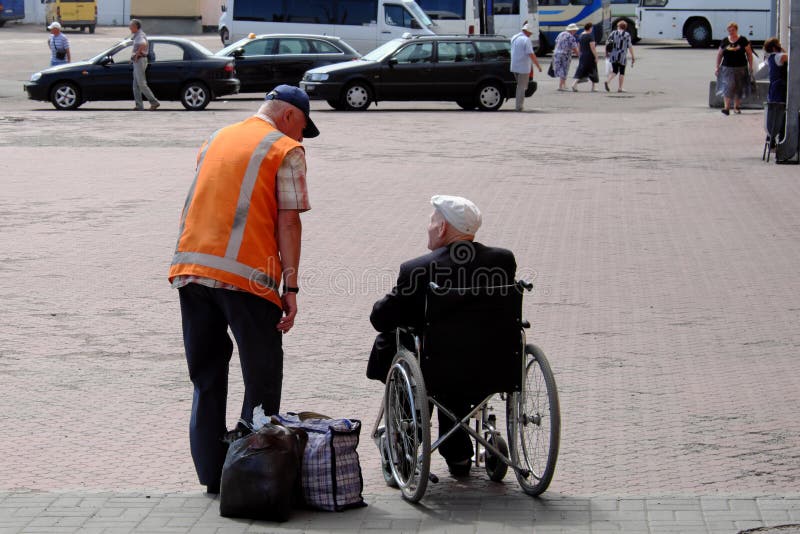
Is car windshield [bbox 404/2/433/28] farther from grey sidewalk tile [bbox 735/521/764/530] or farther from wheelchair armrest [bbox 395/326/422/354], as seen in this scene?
grey sidewalk tile [bbox 735/521/764/530]

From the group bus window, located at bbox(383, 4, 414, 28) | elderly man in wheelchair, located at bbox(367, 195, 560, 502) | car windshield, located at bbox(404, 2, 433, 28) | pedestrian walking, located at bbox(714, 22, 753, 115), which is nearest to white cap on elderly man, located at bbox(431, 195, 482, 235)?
elderly man in wheelchair, located at bbox(367, 195, 560, 502)

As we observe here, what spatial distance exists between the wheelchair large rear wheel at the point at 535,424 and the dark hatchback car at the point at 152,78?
21.5 metres

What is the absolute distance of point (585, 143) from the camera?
20531 mm

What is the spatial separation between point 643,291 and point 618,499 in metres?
4.82

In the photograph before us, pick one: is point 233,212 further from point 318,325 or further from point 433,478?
point 318,325

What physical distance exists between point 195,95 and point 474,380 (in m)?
21.8

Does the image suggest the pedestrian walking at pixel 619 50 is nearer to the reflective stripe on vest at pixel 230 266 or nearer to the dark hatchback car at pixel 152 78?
the dark hatchback car at pixel 152 78

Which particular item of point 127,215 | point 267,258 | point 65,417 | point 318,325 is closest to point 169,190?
point 127,215

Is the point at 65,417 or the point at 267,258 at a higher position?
the point at 267,258

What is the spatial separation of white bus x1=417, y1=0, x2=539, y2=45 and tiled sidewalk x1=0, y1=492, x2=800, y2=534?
33100 millimetres

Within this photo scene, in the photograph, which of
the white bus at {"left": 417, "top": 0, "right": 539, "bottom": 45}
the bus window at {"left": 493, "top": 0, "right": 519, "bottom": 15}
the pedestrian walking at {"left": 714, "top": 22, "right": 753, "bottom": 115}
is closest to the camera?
the pedestrian walking at {"left": 714, "top": 22, "right": 753, "bottom": 115}

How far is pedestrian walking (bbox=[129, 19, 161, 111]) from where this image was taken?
2530 centimetres

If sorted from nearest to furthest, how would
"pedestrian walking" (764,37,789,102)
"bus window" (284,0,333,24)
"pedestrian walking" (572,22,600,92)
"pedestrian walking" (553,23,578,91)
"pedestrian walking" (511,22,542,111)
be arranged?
"pedestrian walking" (764,37,789,102), "pedestrian walking" (511,22,542,111), "pedestrian walking" (572,22,600,92), "pedestrian walking" (553,23,578,91), "bus window" (284,0,333,24)

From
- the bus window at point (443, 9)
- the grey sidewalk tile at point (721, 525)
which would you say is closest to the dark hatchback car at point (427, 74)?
the bus window at point (443, 9)
